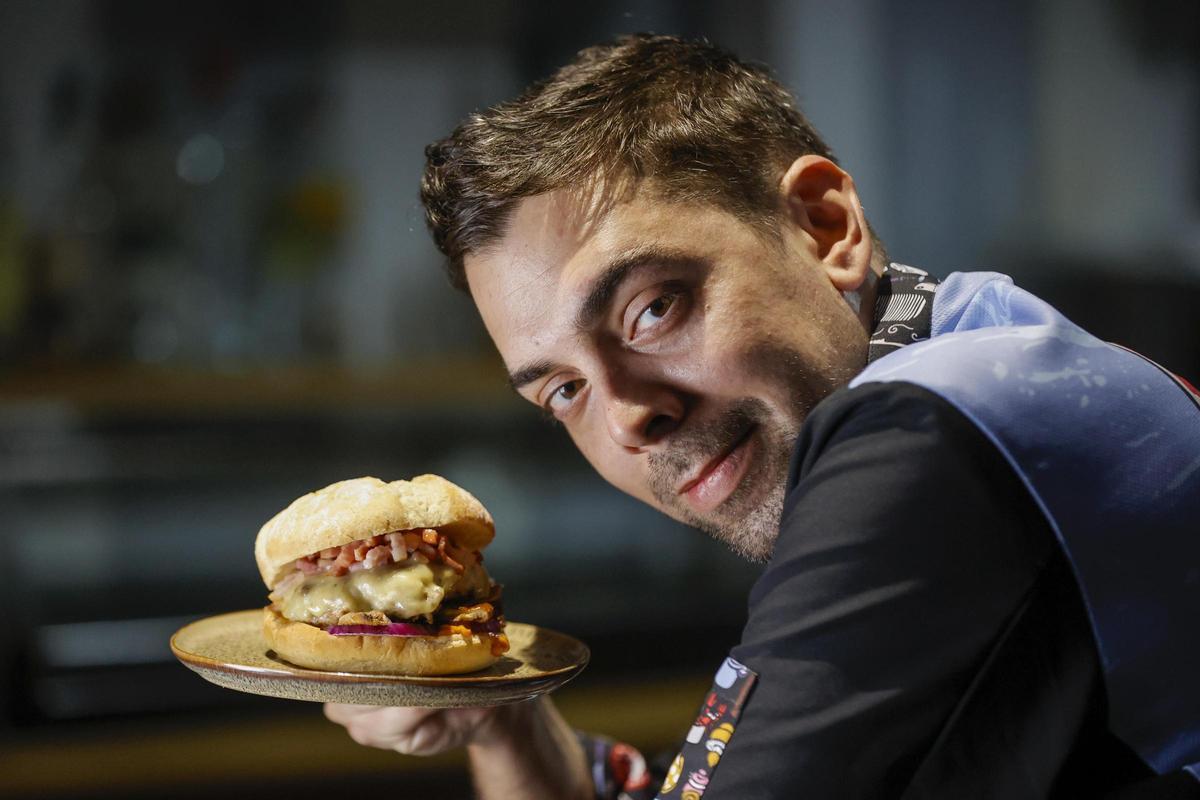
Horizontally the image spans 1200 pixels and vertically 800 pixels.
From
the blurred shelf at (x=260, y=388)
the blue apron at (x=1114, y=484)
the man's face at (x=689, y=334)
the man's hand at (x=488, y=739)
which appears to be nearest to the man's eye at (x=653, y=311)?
the man's face at (x=689, y=334)

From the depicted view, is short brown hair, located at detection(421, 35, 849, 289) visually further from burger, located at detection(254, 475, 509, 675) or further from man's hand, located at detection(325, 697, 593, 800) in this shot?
man's hand, located at detection(325, 697, 593, 800)

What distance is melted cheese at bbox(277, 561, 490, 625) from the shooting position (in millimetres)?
1388

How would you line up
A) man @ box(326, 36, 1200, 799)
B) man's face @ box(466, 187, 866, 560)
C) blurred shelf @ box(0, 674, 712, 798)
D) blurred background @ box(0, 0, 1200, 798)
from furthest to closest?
blurred background @ box(0, 0, 1200, 798) → blurred shelf @ box(0, 674, 712, 798) → man's face @ box(466, 187, 866, 560) → man @ box(326, 36, 1200, 799)

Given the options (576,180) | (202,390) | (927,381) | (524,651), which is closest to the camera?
(927,381)

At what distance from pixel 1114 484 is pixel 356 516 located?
836 mm

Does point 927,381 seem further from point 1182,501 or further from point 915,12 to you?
point 915,12

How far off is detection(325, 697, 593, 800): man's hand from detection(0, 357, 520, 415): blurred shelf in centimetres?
158

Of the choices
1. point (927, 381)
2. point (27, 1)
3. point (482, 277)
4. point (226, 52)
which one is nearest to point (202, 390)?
point (226, 52)

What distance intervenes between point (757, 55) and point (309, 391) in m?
1.48

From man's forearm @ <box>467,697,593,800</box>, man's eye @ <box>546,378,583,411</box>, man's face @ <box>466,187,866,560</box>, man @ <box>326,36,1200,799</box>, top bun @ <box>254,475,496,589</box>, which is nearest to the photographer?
man @ <box>326,36,1200,799</box>

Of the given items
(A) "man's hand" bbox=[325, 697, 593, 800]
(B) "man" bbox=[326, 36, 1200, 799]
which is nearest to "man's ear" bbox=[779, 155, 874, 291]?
(B) "man" bbox=[326, 36, 1200, 799]

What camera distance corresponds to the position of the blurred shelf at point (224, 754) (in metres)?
2.81

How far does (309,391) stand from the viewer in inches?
119

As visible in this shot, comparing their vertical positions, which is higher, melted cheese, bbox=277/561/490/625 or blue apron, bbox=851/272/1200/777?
blue apron, bbox=851/272/1200/777
